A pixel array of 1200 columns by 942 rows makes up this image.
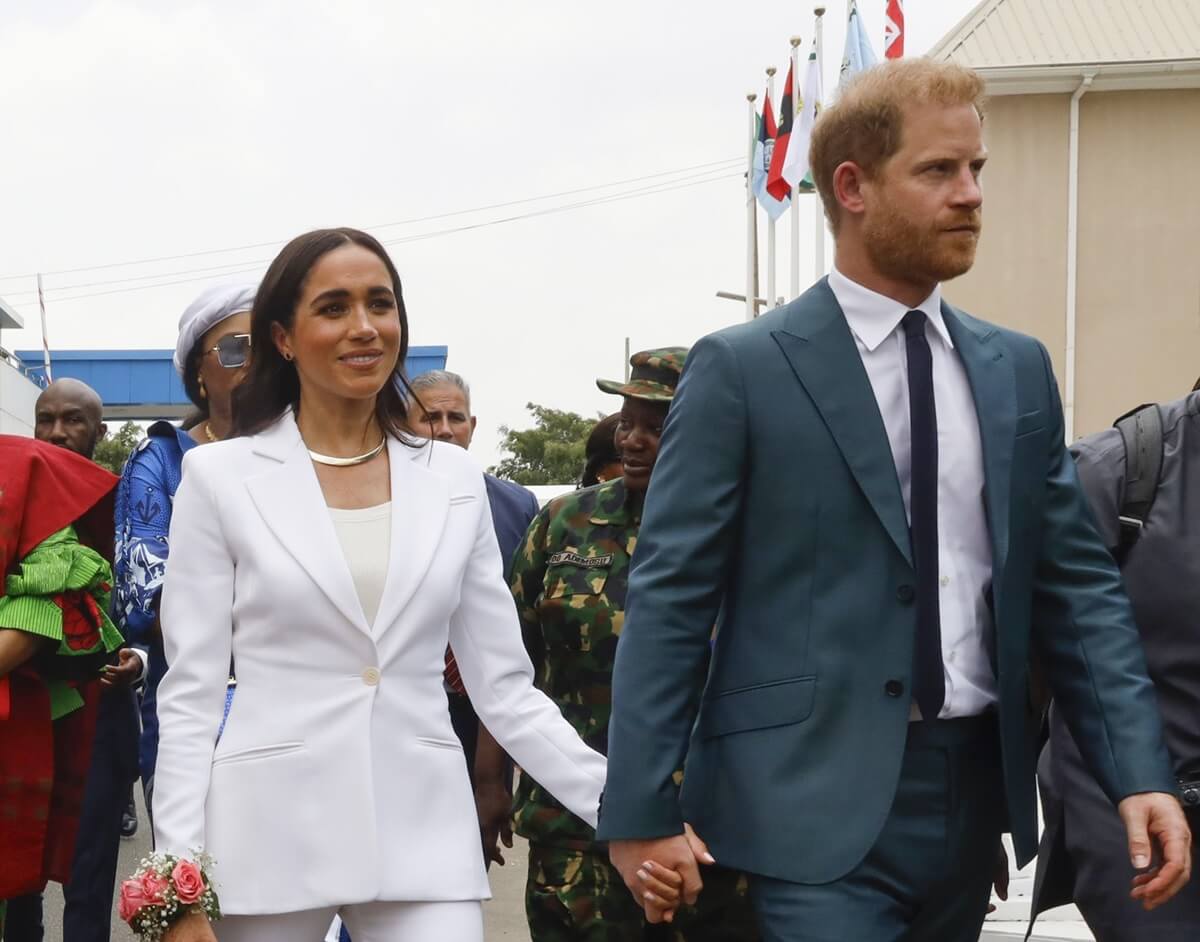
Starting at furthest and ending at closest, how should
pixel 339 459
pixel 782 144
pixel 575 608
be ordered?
1. pixel 782 144
2. pixel 575 608
3. pixel 339 459

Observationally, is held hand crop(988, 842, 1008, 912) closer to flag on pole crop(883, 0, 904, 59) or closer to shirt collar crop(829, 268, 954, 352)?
shirt collar crop(829, 268, 954, 352)

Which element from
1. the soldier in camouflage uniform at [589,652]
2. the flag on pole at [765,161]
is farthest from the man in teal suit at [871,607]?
the flag on pole at [765,161]

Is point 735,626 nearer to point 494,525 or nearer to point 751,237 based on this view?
point 494,525

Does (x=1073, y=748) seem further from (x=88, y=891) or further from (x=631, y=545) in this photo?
(x=88, y=891)

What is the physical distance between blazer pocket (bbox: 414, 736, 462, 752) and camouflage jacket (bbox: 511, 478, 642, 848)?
1.56 metres

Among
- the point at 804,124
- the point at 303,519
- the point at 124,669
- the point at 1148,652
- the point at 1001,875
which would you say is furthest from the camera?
the point at 804,124

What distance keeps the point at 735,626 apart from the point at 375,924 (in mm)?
909

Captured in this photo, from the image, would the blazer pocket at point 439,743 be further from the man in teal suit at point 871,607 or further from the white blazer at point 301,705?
the man in teal suit at point 871,607

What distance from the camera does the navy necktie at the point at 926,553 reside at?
11.3 ft

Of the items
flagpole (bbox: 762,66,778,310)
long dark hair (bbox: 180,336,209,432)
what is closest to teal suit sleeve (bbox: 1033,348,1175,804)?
long dark hair (bbox: 180,336,209,432)

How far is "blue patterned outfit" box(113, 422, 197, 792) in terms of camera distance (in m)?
5.14

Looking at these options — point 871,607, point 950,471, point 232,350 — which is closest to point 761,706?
point 871,607

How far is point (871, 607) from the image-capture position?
11.3 ft

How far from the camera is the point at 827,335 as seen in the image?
363 cm
